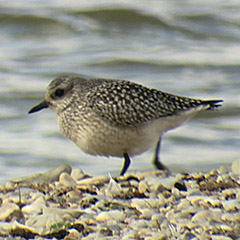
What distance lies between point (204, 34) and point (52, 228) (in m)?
11.7

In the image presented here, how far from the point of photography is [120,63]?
15086mm

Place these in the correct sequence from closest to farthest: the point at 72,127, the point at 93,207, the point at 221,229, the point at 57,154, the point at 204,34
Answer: the point at 221,229 → the point at 93,207 → the point at 72,127 → the point at 57,154 → the point at 204,34

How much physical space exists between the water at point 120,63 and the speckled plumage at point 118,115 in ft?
8.36

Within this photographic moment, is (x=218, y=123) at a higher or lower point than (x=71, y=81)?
lower

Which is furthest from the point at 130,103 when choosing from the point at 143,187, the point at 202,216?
the point at 202,216

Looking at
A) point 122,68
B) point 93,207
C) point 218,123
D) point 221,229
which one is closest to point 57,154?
point 218,123

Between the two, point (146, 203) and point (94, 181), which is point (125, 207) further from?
point (94, 181)

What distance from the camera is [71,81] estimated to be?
26.2 feet

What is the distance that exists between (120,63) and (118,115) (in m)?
7.69

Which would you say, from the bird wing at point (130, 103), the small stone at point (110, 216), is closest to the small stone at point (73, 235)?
the small stone at point (110, 216)

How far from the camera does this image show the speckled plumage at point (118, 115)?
293 inches

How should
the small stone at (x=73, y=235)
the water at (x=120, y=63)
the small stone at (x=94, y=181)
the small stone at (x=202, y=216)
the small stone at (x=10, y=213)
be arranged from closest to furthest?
the small stone at (x=73, y=235) < the small stone at (x=202, y=216) < the small stone at (x=10, y=213) < the small stone at (x=94, y=181) < the water at (x=120, y=63)

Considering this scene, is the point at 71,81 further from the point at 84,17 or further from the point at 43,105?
the point at 84,17

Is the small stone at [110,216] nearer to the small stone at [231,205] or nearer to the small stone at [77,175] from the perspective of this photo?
the small stone at [231,205]
